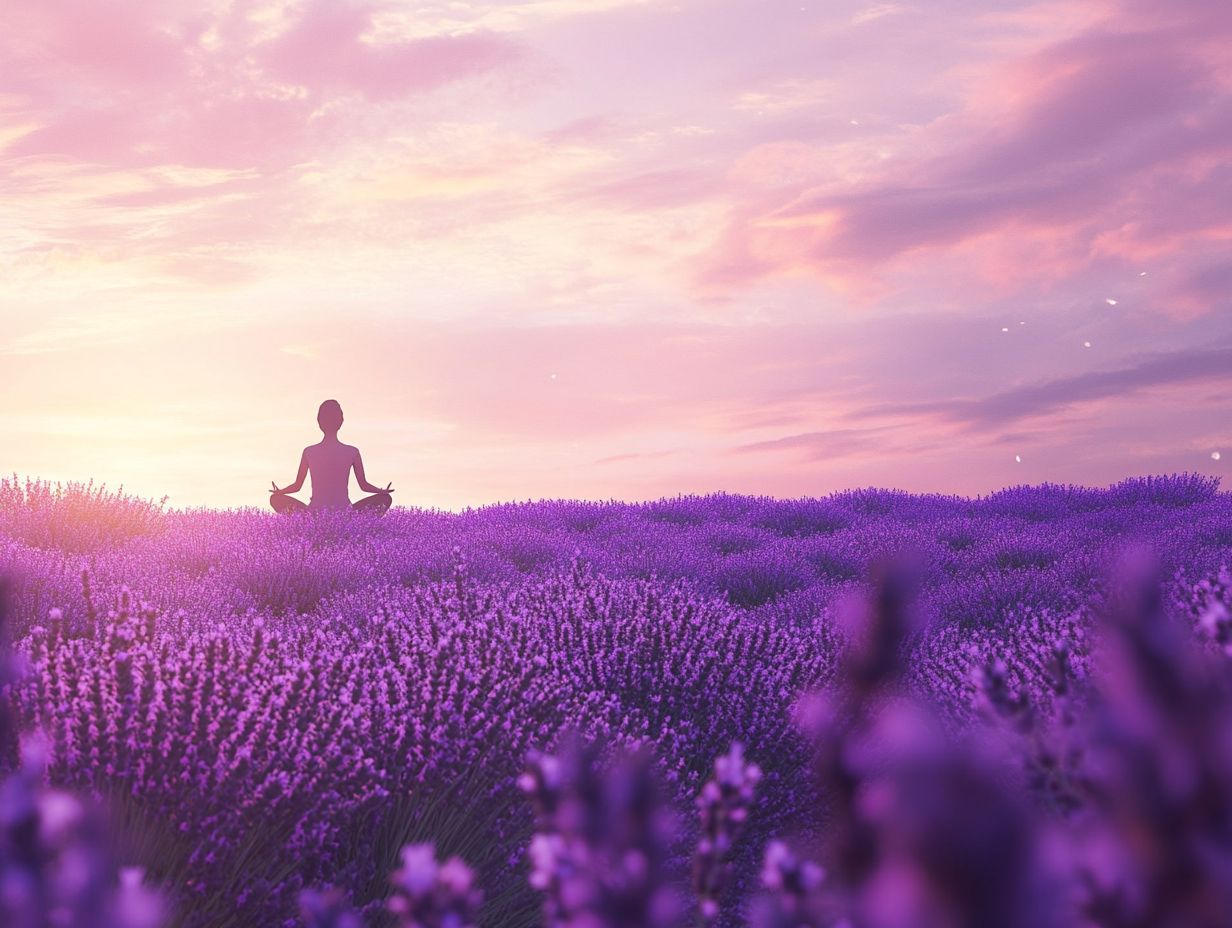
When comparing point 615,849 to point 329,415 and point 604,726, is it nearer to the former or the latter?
point 604,726

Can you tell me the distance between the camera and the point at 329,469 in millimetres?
11070

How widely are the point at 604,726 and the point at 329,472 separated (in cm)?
759

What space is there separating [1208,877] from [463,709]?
314 centimetres

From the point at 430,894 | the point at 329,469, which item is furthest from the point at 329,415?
the point at 430,894

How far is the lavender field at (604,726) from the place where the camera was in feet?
2.18

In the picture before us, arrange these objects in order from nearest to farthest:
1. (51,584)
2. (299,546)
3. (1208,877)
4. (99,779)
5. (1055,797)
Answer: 1. (1208,877)
2. (1055,797)
3. (99,779)
4. (51,584)
5. (299,546)

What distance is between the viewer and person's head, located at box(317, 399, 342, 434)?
439 inches

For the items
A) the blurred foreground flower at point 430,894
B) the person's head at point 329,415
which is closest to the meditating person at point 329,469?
the person's head at point 329,415

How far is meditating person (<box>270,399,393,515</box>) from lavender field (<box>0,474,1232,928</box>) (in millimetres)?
408

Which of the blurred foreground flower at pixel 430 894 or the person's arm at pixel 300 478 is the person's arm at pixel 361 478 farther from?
the blurred foreground flower at pixel 430 894

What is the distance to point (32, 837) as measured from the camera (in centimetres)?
84

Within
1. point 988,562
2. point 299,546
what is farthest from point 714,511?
point 299,546

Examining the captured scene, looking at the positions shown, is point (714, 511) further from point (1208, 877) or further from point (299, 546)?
point (1208, 877)

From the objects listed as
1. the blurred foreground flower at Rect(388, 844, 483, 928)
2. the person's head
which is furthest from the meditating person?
the blurred foreground flower at Rect(388, 844, 483, 928)
